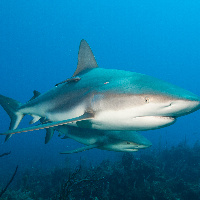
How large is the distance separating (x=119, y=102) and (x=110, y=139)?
287 centimetres

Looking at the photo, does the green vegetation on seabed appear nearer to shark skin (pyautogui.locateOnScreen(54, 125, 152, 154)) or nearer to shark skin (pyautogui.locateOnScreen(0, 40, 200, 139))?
shark skin (pyautogui.locateOnScreen(54, 125, 152, 154))

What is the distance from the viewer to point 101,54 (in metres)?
141

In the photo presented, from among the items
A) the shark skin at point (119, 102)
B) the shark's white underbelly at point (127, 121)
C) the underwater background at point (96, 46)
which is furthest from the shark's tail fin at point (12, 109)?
the underwater background at point (96, 46)

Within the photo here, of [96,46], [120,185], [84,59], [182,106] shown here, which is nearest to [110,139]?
[84,59]

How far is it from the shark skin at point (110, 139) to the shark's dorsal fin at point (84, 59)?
6.29 feet

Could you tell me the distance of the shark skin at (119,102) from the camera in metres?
1.96

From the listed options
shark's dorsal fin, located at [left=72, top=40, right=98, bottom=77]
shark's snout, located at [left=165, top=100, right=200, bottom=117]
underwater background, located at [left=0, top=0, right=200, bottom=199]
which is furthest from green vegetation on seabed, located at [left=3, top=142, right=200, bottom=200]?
underwater background, located at [left=0, top=0, right=200, bottom=199]

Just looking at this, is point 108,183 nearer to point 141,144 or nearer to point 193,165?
point 141,144

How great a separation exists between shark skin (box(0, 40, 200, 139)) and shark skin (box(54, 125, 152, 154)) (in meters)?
1.64

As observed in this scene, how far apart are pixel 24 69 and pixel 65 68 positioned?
30.3 m

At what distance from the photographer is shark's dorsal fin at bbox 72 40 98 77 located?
4205mm

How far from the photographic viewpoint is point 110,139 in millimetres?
4934

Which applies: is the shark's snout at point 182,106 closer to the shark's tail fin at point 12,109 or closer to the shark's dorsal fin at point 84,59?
the shark's dorsal fin at point 84,59

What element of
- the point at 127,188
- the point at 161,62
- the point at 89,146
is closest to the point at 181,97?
the point at 89,146
